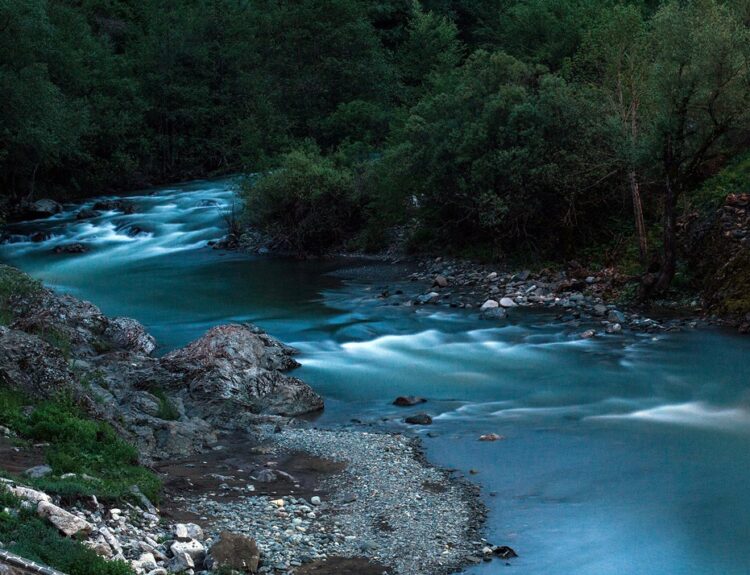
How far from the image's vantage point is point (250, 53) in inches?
1817

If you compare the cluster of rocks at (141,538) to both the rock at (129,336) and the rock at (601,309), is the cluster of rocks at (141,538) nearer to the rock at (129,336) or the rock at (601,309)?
the rock at (129,336)

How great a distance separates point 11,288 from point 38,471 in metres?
6.39

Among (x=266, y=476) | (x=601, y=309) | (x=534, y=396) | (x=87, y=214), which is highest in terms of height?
(x=87, y=214)

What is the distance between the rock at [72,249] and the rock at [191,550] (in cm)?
2487

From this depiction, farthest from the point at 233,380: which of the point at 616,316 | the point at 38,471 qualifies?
the point at 616,316

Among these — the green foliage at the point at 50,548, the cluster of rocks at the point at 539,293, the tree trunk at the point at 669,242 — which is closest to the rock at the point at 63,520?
the green foliage at the point at 50,548

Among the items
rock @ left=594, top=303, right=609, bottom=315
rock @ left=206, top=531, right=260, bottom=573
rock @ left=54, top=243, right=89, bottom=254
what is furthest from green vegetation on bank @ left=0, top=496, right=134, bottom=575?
rock @ left=54, top=243, right=89, bottom=254

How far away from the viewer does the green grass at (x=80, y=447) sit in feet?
31.8

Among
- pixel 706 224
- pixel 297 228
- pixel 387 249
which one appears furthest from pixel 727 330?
pixel 297 228

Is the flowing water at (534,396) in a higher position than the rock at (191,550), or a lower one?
lower

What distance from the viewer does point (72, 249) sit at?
32188mm

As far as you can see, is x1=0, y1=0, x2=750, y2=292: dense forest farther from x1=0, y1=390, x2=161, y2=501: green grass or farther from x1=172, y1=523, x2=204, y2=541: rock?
x1=172, y1=523, x2=204, y2=541: rock

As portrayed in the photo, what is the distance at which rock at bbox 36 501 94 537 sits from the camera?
26.1 feet

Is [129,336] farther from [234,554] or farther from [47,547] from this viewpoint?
[47,547]
